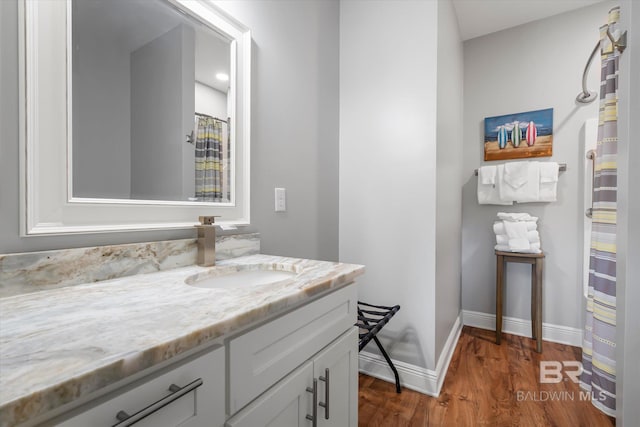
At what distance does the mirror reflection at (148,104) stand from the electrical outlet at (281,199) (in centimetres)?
27

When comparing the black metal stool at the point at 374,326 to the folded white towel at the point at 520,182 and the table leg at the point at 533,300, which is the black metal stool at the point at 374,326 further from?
the folded white towel at the point at 520,182

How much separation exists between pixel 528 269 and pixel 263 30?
2574 mm

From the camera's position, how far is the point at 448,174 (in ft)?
6.66

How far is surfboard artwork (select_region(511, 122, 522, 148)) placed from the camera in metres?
2.44

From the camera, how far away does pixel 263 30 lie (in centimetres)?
142

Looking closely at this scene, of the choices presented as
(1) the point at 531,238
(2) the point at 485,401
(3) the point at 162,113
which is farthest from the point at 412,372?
(3) the point at 162,113

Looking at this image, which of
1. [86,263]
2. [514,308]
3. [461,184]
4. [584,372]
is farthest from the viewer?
[461,184]

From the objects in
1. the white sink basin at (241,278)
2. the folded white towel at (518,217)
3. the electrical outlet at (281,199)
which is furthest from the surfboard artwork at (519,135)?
the white sink basin at (241,278)

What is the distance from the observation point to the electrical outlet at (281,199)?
150cm

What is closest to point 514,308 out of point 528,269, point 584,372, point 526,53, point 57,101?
point 528,269

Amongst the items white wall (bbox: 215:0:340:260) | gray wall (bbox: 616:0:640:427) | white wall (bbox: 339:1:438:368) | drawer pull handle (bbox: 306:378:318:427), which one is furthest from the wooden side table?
drawer pull handle (bbox: 306:378:318:427)

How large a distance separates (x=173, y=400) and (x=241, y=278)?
0.66 metres

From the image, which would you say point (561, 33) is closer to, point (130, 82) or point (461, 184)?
point (461, 184)

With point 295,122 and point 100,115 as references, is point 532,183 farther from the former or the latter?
point 100,115
